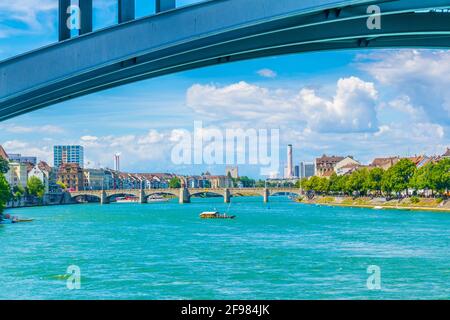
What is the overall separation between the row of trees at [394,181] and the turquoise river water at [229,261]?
11770 millimetres

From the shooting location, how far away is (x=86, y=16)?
4691 millimetres


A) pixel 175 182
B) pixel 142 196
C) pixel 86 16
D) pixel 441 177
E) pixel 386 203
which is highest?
pixel 86 16

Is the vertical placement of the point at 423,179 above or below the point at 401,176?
below

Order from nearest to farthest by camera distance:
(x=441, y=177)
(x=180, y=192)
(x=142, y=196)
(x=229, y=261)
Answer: (x=229, y=261) → (x=441, y=177) → (x=180, y=192) → (x=142, y=196)

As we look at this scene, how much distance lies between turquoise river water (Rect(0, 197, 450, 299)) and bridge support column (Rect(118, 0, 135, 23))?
8238 mm

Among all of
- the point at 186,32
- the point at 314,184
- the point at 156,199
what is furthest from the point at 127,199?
the point at 186,32

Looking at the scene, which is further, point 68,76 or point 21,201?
point 21,201

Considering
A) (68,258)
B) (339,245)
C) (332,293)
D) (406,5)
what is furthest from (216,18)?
(339,245)

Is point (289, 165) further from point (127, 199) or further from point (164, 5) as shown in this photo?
point (164, 5)

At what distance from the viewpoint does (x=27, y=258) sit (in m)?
18.2

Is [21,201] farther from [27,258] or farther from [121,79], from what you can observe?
[121,79]

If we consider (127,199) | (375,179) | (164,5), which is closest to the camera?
(164,5)

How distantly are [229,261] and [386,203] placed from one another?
31.1m
